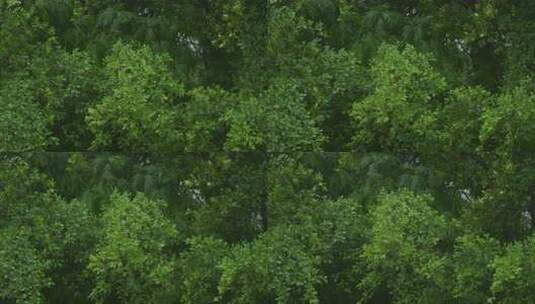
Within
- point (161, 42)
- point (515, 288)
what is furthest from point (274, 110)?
point (515, 288)

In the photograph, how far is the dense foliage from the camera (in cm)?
555

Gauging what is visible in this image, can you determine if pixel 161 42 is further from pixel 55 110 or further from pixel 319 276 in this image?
pixel 319 276

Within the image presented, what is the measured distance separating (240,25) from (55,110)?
1011 millimetres

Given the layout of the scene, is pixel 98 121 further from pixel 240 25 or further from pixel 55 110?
pixel 240 25

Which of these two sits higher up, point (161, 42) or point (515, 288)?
point (161, 42)

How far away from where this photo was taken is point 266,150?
5.69m

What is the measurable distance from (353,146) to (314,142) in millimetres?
201

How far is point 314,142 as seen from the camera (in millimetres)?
5680

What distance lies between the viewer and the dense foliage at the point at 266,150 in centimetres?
555

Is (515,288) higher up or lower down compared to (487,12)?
lower down

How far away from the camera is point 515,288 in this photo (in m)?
5.46

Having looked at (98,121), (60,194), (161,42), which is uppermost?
(161,42)

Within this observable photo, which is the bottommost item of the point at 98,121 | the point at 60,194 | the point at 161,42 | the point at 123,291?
the point at 123,291

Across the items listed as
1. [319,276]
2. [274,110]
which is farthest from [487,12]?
[319,276]
